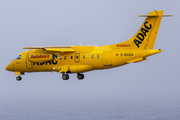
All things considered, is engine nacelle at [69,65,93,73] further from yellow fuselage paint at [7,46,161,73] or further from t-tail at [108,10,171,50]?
t-tail at [108,10,171,50]

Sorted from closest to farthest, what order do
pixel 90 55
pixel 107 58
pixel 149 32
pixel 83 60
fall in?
pixel 149 32 → pixel 107 58 → pixel 90 55 → pixel 83 60

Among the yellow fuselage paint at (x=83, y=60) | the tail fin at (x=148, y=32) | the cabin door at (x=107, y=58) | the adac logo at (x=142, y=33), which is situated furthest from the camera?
the cabin door at (x=107, y=58)

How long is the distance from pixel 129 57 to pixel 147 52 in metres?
2.58

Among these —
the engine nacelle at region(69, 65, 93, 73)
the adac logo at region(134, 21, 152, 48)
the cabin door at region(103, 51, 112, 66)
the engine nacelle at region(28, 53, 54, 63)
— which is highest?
the adac logo at region(134, 21, 152, 48)

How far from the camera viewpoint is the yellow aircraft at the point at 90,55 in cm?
5406

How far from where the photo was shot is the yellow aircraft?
177 feet

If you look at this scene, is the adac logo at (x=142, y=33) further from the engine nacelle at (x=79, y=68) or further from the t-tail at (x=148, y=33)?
the engine nacelle at (x=79, y=68)

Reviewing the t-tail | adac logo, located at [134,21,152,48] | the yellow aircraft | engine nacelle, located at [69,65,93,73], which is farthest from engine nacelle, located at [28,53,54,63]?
adac logo, located at [134,21,152,48]

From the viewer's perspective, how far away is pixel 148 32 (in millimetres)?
54281

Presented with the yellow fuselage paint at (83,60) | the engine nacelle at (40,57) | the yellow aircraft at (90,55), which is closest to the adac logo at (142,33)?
the yellow aircraft at (90,55)

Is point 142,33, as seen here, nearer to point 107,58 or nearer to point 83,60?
point 107,58

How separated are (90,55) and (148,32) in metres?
8.96

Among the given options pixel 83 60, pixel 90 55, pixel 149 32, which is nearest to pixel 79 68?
pixel 83 60

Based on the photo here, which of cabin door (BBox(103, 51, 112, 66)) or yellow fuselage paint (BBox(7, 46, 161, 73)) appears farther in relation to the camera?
cabin door (BBox(103, 51, 112, 66))
